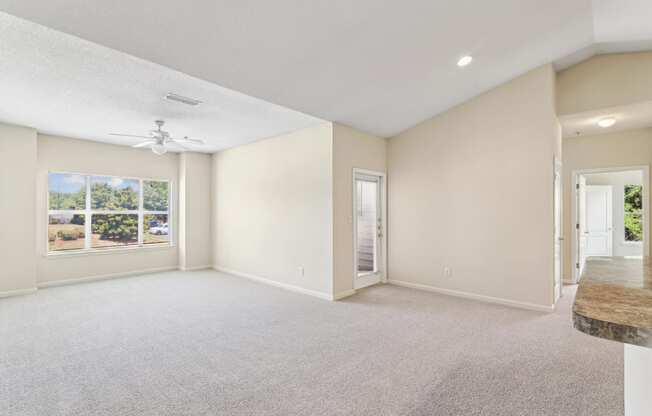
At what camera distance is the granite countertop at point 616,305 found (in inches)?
33.0

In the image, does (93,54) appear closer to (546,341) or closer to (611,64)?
(546,341)

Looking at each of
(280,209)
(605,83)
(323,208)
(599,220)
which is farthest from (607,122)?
(280,209)

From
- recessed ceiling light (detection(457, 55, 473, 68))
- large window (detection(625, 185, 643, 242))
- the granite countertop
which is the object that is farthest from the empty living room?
large window (detection(625, 185, 643, 242))

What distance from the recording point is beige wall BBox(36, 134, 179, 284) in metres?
5.57

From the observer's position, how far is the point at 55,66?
3066 millimetres

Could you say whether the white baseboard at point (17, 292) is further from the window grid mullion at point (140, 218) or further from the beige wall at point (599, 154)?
the beige wall at point (599, 154)

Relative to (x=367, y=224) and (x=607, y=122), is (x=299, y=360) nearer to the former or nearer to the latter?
(x=367, y=224)

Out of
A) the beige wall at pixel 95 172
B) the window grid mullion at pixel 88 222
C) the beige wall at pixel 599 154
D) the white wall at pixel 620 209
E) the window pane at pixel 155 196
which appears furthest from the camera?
the white wall at pixel 620 209

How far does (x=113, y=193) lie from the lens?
6445 millimetres

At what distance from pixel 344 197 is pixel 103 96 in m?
3.40

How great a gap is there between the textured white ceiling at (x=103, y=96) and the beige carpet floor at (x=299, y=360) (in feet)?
8.87

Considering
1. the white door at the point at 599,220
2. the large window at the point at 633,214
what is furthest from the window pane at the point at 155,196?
the large window at the point at 633,214

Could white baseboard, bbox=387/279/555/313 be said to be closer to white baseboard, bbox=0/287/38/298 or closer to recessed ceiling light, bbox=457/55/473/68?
recessed ceiling light, bbox=457/55/473/68

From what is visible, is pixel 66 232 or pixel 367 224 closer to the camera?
pixel 367 224
